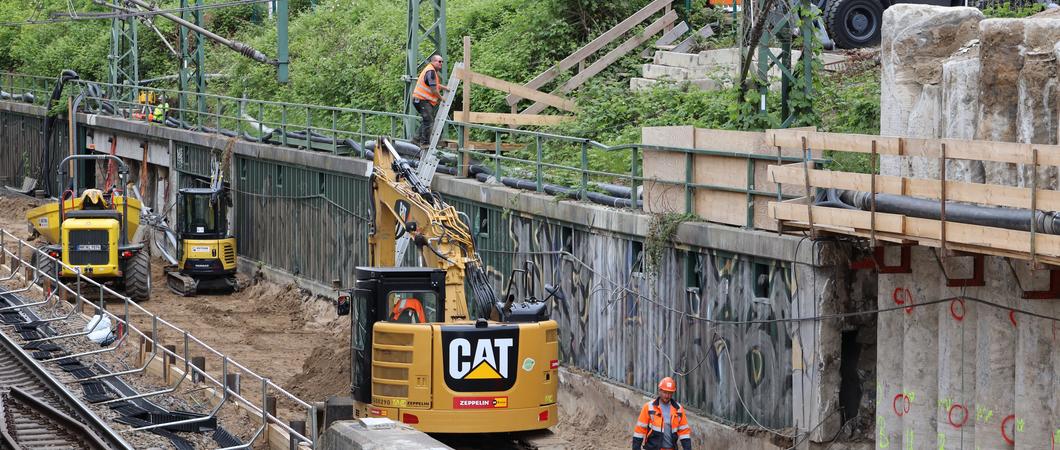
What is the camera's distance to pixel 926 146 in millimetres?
14000

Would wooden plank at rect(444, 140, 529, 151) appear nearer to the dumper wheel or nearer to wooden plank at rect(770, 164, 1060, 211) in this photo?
the dumper wheel

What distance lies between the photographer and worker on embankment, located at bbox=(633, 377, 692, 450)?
598 inches

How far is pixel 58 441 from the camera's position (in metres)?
18.8

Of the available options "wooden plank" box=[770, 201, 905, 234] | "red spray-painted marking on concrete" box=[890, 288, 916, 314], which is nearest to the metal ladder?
"wooden plank" box=[770, 201, 905, 234]

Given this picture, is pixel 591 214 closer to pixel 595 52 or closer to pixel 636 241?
pixel 636 241

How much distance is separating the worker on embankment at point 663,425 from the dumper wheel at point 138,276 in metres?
20.7

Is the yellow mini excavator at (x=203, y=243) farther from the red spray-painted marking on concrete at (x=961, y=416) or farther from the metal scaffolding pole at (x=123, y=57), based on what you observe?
the red spray-painted marking on concrete at (x=961, y=416)

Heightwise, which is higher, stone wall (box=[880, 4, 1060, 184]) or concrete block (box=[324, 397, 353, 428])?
stone wall (box=[880, 4, 1060, 184])

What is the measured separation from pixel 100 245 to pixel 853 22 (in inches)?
652

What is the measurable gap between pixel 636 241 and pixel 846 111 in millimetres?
4637

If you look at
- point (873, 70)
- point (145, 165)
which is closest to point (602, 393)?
point (873, 70)

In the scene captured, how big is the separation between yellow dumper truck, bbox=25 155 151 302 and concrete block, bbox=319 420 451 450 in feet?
61.5

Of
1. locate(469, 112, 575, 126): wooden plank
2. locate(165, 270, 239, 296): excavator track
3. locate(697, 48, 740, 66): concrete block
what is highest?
locate(697, 48, 740, 66): concrete block

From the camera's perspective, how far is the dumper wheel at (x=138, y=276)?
3344 centimetres
